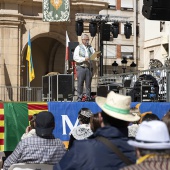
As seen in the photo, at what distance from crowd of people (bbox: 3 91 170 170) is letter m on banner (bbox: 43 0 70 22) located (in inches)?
832

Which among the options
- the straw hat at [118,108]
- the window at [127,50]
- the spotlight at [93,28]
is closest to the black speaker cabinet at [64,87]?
the spotlight at [93,28]

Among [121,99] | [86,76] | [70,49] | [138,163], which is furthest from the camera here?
[70,49]

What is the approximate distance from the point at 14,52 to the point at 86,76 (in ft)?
43.2

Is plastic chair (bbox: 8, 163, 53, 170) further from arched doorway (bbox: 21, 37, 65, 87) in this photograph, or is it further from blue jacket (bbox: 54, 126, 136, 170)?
arched doorway (bbox: 21, 37, 65, 87)

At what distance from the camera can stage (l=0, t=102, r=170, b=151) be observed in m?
11.0

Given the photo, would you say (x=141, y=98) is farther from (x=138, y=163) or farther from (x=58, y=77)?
(x=138, y=163)

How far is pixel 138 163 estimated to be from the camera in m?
3.82

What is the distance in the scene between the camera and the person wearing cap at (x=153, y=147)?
148 inches

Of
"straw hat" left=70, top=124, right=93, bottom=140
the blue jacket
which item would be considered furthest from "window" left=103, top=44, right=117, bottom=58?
the blue jacket

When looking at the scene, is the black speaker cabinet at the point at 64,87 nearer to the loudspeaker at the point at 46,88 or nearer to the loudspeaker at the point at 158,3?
the loudspeaker at the point at 46,88

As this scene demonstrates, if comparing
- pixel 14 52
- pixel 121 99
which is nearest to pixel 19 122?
pixel 121 99

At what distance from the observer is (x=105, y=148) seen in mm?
4598

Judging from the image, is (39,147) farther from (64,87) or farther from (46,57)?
(46,57)

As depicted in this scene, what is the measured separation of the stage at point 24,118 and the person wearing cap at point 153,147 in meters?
7.46
